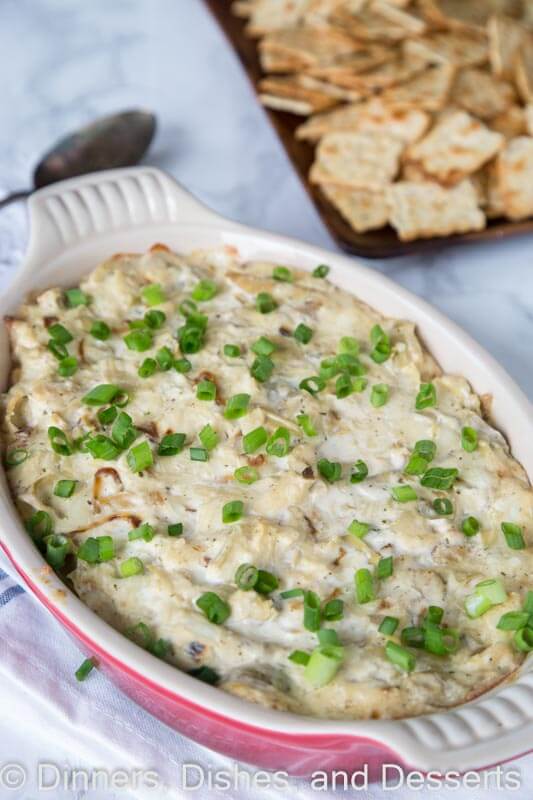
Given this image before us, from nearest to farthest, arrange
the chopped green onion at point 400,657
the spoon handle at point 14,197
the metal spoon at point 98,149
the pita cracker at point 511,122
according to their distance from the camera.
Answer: the chopped green onion at point 400,657
the spoon handle at point 14,197
the metal spoon at point 98,149
the pita cracker at point 511,122

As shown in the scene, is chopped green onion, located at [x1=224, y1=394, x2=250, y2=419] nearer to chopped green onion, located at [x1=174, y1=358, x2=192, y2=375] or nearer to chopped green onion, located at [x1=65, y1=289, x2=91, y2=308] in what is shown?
chopped green onion, located at [x1=174, y1=358, x2=192, y2=375]

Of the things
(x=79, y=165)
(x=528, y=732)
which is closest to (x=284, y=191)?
(x=79, y=165)

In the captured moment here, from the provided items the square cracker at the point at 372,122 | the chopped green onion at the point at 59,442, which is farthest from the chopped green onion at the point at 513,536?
the square cracker at the point at 372,122

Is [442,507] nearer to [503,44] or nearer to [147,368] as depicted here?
[147,368]

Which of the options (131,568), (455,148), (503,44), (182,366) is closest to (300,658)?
(131,568)

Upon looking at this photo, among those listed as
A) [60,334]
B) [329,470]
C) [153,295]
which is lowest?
[329,470]

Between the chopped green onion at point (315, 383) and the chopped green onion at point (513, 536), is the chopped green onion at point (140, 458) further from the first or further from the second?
the chopped green onion at point (513, 536)

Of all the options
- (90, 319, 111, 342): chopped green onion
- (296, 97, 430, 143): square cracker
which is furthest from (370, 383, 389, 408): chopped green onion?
(296, 97, 430, 143): square cracker
